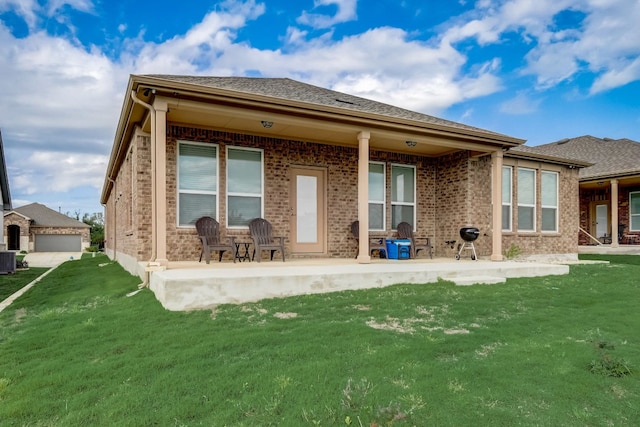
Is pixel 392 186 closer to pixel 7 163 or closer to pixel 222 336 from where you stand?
pixel 222 336

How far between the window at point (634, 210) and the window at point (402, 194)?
10.8 m

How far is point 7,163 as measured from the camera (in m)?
18.0

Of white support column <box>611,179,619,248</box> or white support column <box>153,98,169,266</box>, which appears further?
white support column <box>611,179,619,248</box>

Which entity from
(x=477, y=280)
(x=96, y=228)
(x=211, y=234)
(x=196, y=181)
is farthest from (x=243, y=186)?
(x=96, y=228)

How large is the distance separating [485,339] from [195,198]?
5860 mm

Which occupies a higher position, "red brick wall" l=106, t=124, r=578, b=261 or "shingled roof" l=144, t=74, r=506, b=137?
"shingled roof" l=144, t=74, r=506, b=137

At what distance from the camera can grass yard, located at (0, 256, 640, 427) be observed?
9.04 feet

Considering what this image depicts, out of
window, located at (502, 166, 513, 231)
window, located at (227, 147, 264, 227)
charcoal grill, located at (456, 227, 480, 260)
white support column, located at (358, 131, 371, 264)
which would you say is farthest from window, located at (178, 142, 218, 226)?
window, located at (502, 166, 513, 231)

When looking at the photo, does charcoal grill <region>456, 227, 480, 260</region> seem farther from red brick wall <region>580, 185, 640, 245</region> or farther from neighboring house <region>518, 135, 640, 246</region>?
red brick wall <region>580, 185, 640, 245</region>

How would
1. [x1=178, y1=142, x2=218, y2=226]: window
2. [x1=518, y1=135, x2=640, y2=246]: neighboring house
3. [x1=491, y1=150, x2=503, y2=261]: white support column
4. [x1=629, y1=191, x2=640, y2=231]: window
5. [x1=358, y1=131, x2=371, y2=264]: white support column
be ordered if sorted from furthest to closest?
[x1=629, y1=191, x2=640, y2=231]: window, [x1=518, y1=135, x2=640, y2=246]: neighboring house, [x1=491, y1=150, x2=503, y2=261]: white support column, [x1=178, y1=142, x2=218, y2=226]: window, [x1=358, y1=131, x2=371, y2=264]: white support column

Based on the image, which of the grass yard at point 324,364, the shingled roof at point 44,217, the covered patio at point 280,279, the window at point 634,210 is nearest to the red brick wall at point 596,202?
the window at point 634,210

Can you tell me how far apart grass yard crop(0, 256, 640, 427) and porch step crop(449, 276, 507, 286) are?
128cm

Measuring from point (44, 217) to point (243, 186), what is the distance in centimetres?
3567

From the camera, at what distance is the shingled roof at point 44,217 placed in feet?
117
